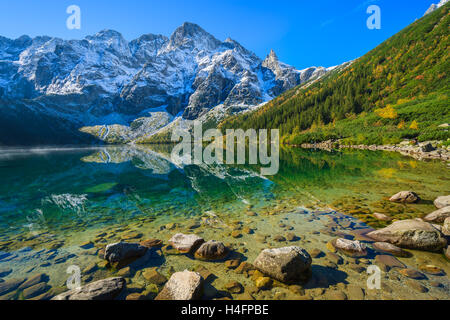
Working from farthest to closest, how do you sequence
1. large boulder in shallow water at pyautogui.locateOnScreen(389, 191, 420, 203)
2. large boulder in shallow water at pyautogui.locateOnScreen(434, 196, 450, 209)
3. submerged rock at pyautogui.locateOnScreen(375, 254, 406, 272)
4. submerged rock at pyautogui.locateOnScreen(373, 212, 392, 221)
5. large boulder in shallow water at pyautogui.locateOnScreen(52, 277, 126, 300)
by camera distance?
large boulder in shallow water at pyautogui.locateOnScreen(389, 191, 420, 203) < large boulder in shallow water at pyautogui.locateOnScreen(434, 196, 450, 209) < submerged rock at pyautogui.locateOnScreen(373, 212, 392, 221) < submerged rock at pyautogui.locateOnScreen(375, 254, 406, 272) < large boulder in shallow water at pyautogui.locateOnScreen(52, 277, 126, 300)

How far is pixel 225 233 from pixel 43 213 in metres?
13.3

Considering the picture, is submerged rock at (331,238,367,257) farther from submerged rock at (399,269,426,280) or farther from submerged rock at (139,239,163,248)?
submerged rock at (139,239,163,248)

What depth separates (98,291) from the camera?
17.1 feet

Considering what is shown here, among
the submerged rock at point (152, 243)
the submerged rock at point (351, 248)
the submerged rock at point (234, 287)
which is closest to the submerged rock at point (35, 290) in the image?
the submerged rock at point (152, 243)

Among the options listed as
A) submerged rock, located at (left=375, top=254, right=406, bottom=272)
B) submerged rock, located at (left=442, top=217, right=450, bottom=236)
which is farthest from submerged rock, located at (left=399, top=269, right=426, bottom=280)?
submerged rock, located at (left=442, top=217, right=450, bottom=236)

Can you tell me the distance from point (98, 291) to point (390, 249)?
10.0 meters

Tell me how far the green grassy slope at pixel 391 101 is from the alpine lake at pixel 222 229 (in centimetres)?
4191

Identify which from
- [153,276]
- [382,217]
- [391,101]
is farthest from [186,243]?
[391,101]

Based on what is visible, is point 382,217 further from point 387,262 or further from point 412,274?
point 412,274

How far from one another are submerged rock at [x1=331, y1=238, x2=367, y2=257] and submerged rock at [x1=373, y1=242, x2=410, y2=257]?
667 mm

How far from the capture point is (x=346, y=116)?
101750mm

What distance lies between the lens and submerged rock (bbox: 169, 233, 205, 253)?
26.2ft
